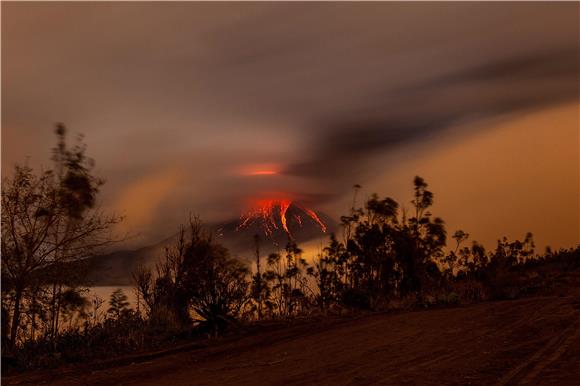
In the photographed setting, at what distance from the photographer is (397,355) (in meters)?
11.4

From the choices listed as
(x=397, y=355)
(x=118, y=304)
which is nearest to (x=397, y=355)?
(x=397, y=355)

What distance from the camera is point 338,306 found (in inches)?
868

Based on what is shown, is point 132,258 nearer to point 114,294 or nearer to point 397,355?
point 114,294

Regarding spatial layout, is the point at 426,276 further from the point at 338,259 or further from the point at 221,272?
the point at 221,272

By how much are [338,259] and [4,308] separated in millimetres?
23609

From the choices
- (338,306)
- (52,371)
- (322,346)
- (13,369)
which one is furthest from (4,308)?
(338,306)

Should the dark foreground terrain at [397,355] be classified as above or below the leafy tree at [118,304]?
below

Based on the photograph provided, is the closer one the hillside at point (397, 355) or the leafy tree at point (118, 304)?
the hillside at point (397, 355)

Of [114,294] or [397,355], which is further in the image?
[114,294]

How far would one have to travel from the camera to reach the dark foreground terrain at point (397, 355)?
31.3 ft

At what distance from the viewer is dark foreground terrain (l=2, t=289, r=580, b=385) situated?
31.3ft

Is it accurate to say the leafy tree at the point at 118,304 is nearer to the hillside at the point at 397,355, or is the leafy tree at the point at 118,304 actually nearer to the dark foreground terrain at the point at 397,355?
the hillside at the point at 397,355

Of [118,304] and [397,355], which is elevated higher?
[118,304]

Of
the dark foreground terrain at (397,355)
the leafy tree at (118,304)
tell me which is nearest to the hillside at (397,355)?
the dark foreground terrain at (397,355)
